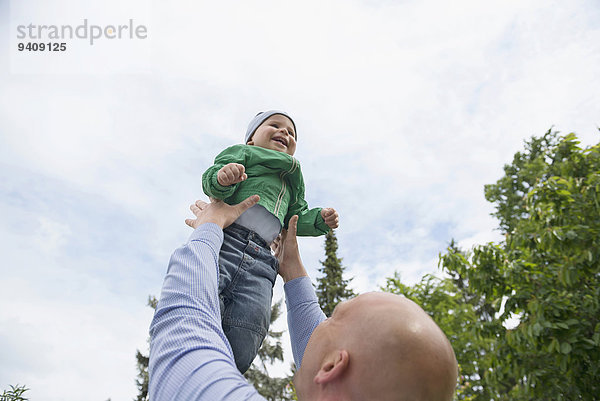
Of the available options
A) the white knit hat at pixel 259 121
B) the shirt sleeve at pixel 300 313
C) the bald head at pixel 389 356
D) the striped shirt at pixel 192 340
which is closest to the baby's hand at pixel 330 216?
the shirt sleeve at pixel 300 313

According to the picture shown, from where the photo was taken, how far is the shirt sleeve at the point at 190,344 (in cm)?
101

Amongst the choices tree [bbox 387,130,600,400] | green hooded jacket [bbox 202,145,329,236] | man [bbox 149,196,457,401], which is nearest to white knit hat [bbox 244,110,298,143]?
green hooded jacket [bbox 202,145,329,236]

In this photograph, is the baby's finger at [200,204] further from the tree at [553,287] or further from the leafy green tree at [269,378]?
the leafy green tree at [269,378]

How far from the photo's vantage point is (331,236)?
72.2ft

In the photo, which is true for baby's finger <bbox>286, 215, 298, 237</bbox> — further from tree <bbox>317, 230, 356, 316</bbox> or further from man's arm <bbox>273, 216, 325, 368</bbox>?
tree <bbox>317, 230, 356, 316</bbox>

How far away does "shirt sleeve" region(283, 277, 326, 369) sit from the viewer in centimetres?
196

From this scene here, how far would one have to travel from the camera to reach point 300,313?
2027 mm

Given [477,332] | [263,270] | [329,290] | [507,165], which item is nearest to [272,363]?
[329,290]

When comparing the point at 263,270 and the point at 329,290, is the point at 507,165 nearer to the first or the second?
the point at 329,290

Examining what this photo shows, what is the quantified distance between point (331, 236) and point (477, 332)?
1619cm

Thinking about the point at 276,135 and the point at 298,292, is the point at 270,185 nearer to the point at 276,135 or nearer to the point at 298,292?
the point at 276,135

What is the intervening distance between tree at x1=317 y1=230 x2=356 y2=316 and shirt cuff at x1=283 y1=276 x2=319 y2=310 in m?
17.7

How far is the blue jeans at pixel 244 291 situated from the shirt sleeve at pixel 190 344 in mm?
439

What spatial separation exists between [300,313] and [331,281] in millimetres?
19154
